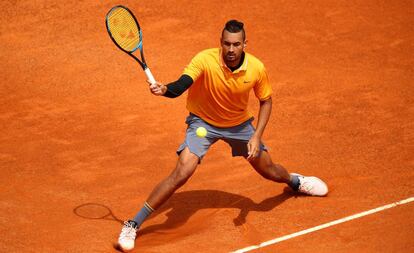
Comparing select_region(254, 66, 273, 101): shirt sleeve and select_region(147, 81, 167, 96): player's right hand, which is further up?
select_region(147, 81, 167, 96): player's right hand

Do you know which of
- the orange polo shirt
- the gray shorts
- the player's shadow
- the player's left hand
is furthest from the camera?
the player's shadow

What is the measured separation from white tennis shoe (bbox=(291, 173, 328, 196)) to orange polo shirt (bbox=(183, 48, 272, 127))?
4.38 ft

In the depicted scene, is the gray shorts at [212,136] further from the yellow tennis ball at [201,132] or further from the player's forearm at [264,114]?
the player's forearm at [264,114]

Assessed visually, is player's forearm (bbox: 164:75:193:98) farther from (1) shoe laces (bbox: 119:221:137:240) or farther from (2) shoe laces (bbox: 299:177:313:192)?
(2) shoe laces (bbox: 299:177:313:192)

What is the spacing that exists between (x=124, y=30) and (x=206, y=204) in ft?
8.32

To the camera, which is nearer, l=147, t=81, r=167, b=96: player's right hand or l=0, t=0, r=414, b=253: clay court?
l=147, t=81, r=167, b=96: player's right hand

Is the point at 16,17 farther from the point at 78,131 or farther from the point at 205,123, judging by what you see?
the point at 205,123

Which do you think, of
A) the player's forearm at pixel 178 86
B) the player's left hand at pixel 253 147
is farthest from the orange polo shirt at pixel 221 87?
the player's left hand at pixel 253 147

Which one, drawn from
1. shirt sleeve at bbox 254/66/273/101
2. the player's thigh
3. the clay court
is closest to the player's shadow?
the clay court

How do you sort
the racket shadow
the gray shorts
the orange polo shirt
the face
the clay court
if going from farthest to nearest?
the racket shadow
the clay court
the gray shorts
the orange polo shirt
the face

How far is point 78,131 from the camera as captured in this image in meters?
11.8

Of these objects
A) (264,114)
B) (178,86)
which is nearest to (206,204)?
(264,114)

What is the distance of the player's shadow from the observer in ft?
30.7

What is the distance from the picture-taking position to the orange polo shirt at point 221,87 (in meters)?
8.54
